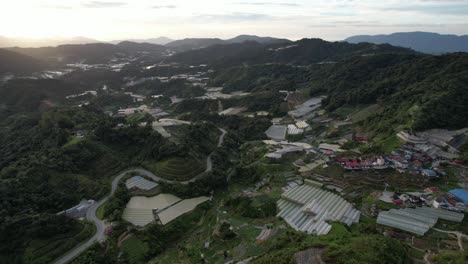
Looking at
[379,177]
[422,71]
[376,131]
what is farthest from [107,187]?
[422,71]

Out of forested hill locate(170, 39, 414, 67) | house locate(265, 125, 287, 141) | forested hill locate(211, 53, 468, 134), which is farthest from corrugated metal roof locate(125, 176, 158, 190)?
forested hill locate(170, 39, 414, 67)

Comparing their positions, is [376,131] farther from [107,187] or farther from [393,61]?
[393,61]

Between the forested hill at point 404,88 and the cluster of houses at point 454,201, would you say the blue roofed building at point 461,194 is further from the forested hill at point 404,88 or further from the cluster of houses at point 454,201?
the forested hill at point 404,88

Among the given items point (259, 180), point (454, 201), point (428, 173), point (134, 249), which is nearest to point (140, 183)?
point (134, 249)

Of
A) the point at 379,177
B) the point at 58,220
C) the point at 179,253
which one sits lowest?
the point at 179,253

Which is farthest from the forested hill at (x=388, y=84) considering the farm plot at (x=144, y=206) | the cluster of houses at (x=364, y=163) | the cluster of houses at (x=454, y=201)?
the farm plot at (x=144, y=206)

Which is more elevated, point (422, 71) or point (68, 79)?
point (422, 71)
